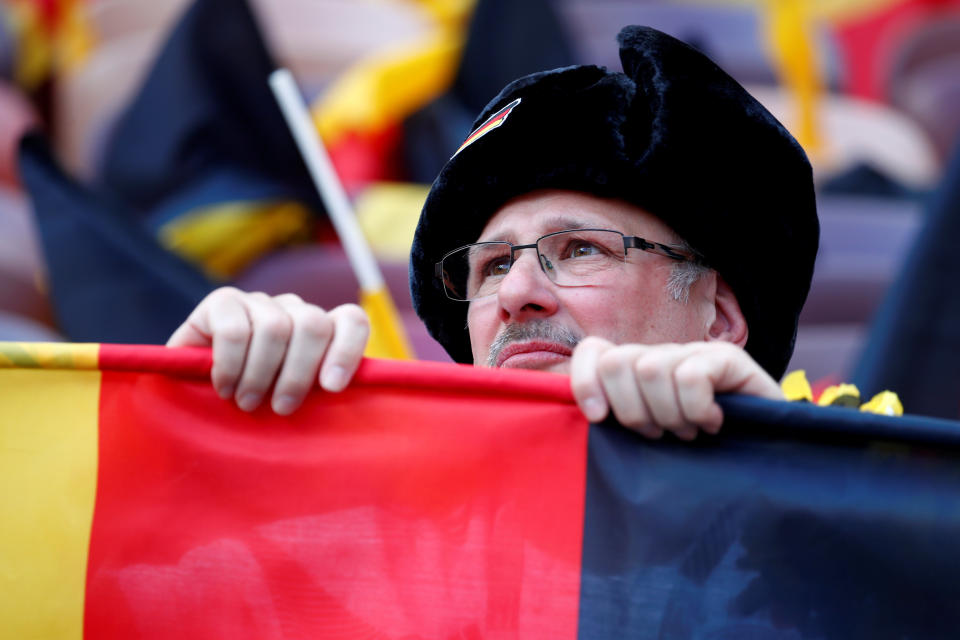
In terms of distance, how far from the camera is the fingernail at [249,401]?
111 cm

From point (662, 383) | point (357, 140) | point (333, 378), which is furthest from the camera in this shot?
point (357, 140)

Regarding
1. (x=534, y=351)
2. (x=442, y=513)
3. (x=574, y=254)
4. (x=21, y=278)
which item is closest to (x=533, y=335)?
(x=534, y=351)

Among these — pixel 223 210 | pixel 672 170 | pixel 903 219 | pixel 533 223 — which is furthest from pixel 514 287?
pixel 903 219

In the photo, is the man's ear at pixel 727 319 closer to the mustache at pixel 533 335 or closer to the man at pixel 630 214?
the man at pixel 630 214

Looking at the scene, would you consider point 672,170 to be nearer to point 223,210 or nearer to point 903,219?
point 223,210

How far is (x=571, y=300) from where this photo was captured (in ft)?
5.20

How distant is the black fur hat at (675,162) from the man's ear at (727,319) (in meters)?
0.02

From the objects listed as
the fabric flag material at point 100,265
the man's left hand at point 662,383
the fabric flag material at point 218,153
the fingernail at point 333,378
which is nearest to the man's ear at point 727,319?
the man's left hand at point 662,383

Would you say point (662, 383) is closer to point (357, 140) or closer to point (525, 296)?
point (525, 296)

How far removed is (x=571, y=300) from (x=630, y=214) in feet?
0.52

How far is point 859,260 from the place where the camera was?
4496 millimetres

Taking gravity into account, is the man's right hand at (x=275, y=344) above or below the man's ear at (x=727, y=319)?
below

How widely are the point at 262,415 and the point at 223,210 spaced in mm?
3182

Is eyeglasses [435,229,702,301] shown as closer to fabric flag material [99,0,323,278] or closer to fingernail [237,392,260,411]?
fingernail [237,392,260,411]
